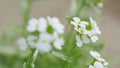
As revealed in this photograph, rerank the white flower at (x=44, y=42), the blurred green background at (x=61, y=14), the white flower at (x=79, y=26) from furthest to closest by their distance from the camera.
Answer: the blurred green background at (x=61, y=14) → the white flower at (x=79, y=26) → the white flower at (x=44, y=42)

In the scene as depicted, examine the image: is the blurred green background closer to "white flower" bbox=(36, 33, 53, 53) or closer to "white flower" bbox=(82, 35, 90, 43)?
"white flower" bbox=(82, 35, 90, 43)

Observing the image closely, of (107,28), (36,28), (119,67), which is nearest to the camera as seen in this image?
(36,28)

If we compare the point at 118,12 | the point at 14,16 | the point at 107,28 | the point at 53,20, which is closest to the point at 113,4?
the point at 118,12

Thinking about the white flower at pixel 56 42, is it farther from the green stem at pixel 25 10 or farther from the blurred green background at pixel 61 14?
the blurred green background at pixel 61 14

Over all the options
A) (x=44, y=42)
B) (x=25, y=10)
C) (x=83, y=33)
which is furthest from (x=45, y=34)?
(x=25, y=10)

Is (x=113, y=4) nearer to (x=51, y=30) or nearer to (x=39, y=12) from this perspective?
→ (x=39, y=12)

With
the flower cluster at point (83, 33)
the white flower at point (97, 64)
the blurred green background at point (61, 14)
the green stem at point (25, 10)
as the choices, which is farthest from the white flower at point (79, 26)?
the blurred green background at point (61, 14)

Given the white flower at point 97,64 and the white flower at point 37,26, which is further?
the white flower at point 97,64

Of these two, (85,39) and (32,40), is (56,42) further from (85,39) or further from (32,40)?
(85,39)
